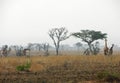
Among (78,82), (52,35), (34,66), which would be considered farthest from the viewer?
(52,35)

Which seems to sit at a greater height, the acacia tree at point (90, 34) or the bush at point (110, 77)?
the acacia tree at point (90, 34)

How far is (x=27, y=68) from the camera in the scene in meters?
17.7

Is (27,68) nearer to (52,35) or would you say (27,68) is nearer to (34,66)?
(34,66)

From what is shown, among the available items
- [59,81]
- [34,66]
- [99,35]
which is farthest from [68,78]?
[99,35]

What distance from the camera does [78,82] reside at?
12469 millimetres

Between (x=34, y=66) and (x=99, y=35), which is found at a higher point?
(x=99, y=35)

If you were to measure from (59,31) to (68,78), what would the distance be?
42.8 meters

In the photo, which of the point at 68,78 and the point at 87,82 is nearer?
the point at 87,82

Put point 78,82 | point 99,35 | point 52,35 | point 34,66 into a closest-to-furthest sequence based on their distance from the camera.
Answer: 1. point 78,82
2. point 34,66
3. point 99,35
4. point 52,35

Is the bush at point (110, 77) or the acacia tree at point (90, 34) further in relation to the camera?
the acacia tree at point (90, 34)

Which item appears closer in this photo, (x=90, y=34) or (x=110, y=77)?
(x=110, y=77)

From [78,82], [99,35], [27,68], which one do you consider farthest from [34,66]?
[99,35]

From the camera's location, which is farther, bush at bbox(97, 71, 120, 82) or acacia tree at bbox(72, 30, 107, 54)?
acacia tree at bbox(72, 30, 107, 54)

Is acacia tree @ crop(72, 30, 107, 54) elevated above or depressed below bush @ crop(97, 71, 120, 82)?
above
